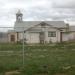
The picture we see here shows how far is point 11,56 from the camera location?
1920 centimetres

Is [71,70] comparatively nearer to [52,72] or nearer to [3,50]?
[52,72]

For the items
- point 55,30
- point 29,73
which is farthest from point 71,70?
point 55,30

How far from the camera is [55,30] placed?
44906 mm

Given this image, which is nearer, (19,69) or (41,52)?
(19,69)

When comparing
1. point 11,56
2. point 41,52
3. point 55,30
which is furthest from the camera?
point 55,30

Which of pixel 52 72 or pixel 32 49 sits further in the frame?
pixel 32 49

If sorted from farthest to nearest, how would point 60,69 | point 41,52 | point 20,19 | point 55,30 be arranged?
point 20,19 < point 55,30 < point 41,52 < point 60,69

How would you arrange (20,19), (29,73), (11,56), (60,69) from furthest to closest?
(20,19) < (11,56) < (60,69) < (29,73)

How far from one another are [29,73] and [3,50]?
952cm

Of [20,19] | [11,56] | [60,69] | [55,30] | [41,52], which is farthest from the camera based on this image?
[20,19]

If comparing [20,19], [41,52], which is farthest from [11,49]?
[20,19]

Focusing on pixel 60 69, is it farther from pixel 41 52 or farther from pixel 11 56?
pixel 41 52

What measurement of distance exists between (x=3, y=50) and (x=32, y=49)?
2.24 meters

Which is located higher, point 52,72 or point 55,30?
point 55,30
